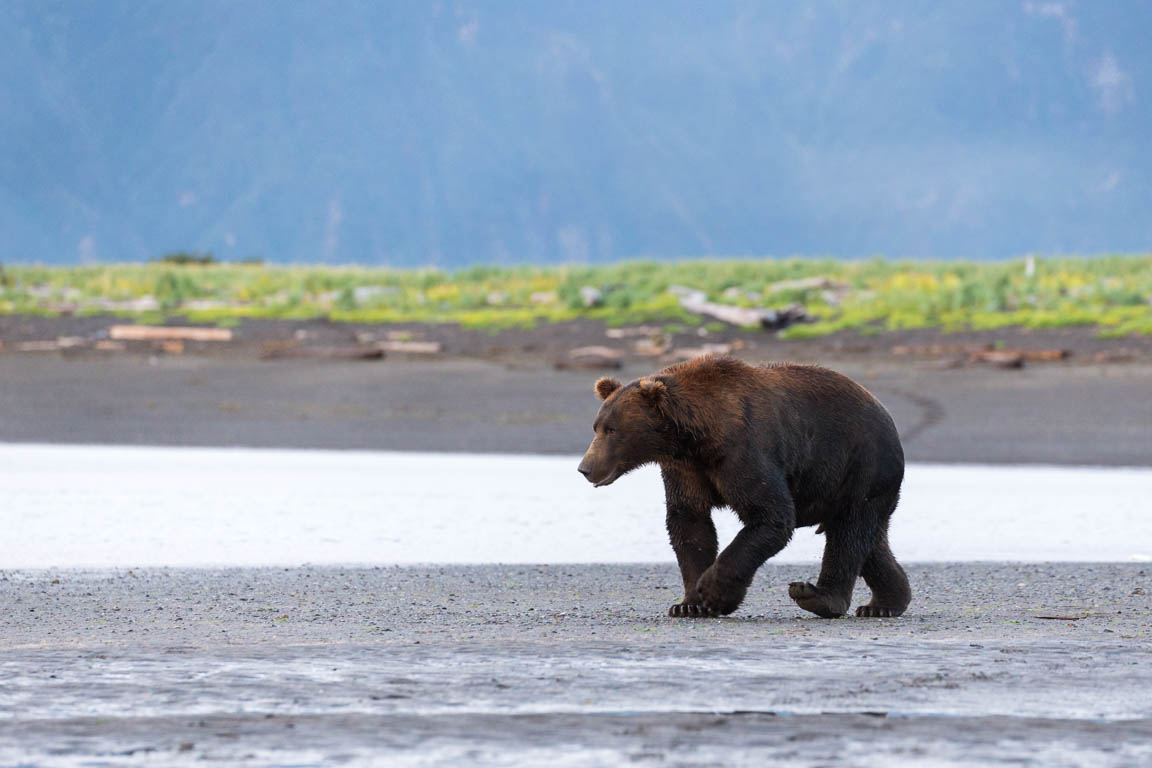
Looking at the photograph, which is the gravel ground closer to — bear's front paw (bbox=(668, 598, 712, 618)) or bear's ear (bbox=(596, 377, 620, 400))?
bear's front paw (bbox=(668, 598, 712, 618))

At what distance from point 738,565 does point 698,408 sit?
28.0 inches

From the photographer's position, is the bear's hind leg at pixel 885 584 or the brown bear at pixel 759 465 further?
the bear's hind leg at pixel 885 584

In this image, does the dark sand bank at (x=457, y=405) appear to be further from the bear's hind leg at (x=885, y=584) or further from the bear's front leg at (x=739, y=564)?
the bear's front leg at (x=739, y=564)

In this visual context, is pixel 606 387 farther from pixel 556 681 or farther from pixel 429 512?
pixel 429 512

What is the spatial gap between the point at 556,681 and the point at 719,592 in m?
2.12

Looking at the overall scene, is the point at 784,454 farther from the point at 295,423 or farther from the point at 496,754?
the point at 295,423

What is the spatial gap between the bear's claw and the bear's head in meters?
0.64

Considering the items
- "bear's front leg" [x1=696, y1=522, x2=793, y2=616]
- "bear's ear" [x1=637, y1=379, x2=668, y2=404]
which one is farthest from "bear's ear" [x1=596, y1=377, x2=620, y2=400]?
"bear's front leg" [x1=696, y1=522, x2=793, y2=616]

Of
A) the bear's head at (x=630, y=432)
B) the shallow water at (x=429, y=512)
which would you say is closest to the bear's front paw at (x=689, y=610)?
the bear's head at (x=630, y=432)

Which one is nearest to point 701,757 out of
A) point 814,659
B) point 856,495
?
point 814,659

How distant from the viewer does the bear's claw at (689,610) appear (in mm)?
7438

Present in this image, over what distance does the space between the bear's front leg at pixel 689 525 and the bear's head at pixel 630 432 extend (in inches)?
7.0

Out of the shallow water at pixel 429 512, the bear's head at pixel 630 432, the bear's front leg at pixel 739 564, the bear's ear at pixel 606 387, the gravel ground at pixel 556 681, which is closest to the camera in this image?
the gravel ground at pixel 556 681

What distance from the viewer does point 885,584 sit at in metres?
8.04
